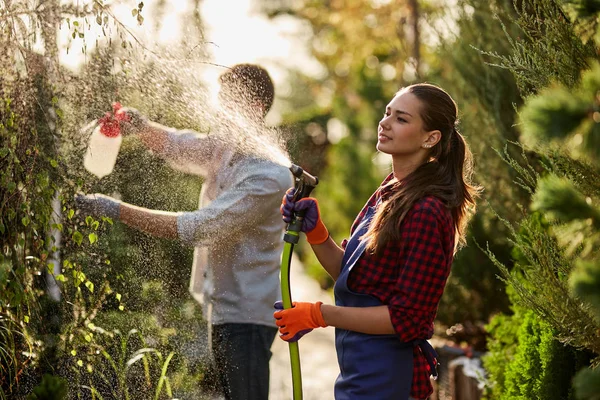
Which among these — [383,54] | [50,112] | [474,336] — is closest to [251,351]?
[50,112]

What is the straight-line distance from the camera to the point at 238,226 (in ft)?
10.5

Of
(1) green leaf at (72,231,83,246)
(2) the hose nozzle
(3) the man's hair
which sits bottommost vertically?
(1) green leaf at (72,231,83,246)

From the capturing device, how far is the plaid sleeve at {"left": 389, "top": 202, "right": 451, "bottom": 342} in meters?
2.30

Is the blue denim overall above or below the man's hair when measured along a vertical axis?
below

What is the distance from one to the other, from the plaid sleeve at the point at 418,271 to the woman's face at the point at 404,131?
0.27 metres

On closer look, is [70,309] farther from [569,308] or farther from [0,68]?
[569,308]

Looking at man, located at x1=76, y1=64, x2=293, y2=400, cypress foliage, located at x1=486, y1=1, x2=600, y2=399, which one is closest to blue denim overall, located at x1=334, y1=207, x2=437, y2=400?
cypress foliage, located at x1=486, y1=1, x2=600, y2=399

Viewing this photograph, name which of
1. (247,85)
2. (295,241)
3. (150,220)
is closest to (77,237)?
(150,220)

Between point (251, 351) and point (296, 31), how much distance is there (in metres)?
15.6

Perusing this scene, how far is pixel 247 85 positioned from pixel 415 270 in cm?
139

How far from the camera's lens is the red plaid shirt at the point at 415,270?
2307 mm

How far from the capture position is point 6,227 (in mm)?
2818

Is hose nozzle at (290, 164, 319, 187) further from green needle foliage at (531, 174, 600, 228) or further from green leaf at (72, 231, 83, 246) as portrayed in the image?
green needle foliage at (531, 174, 600, 228)

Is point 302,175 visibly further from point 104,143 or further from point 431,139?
point 104,143
